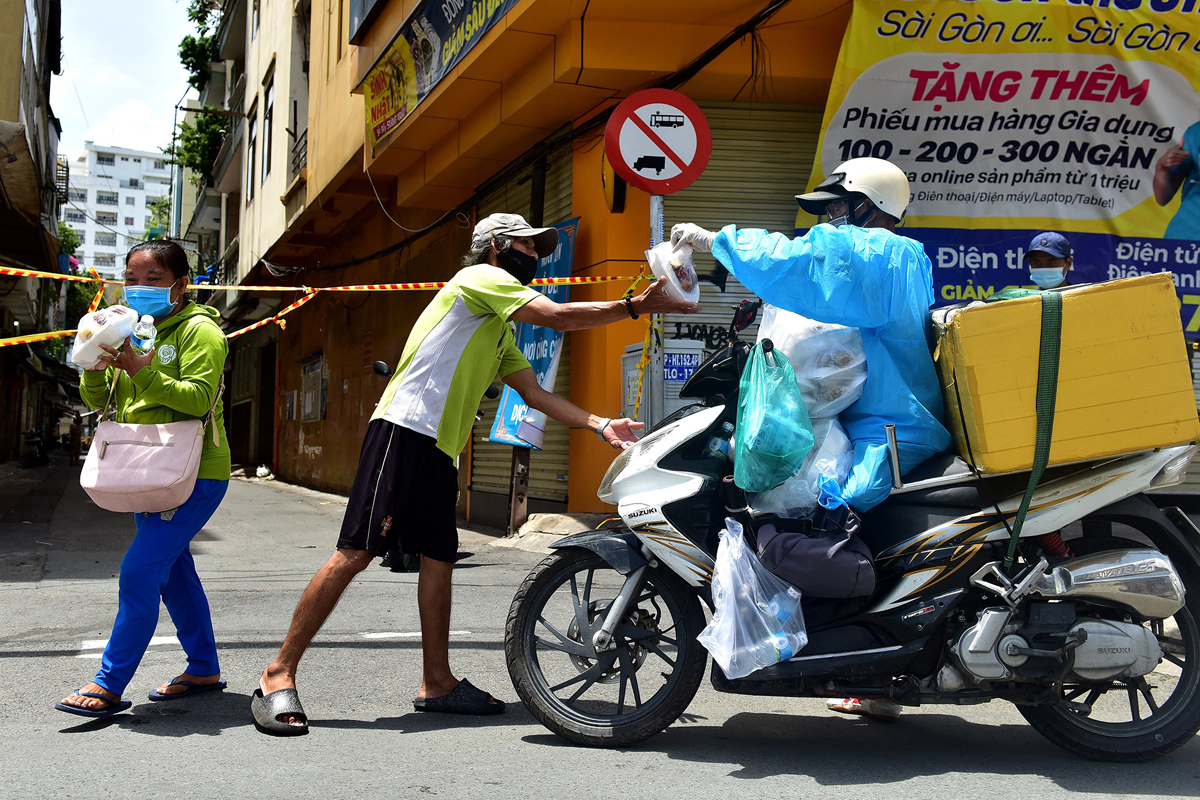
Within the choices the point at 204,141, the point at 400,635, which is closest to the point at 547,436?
the point at 400,635

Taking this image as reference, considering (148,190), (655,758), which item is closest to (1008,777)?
(655,758)

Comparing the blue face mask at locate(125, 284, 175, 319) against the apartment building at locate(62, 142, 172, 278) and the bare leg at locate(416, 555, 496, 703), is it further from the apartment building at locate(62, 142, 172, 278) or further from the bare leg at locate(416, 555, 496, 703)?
the apartment building at locate(62, 142, 172, 278)

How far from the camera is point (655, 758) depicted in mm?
3141

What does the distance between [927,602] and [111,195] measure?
4886 inches

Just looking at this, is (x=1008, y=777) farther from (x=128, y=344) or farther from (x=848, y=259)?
(x=128, y=344)

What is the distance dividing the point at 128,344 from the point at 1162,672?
→ 3.63 metres

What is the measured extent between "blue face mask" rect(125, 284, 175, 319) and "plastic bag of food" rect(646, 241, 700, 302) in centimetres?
181

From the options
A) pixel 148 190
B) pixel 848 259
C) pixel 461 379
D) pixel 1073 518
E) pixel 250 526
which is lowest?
pixel 250 526

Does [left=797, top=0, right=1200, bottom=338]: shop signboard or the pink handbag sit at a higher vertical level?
[left=797, top=0, right=1200, bottom=338]: shop signboard

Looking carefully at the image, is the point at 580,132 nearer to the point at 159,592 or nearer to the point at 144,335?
the point at 144,335

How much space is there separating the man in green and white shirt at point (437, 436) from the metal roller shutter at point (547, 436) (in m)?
6.12

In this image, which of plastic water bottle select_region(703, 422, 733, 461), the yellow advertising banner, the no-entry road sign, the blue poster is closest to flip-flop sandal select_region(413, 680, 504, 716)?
plastic water bottle select_region(703, 422, 733, 461)

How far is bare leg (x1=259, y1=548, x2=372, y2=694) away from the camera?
11.2ft

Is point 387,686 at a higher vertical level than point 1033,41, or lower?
lower
